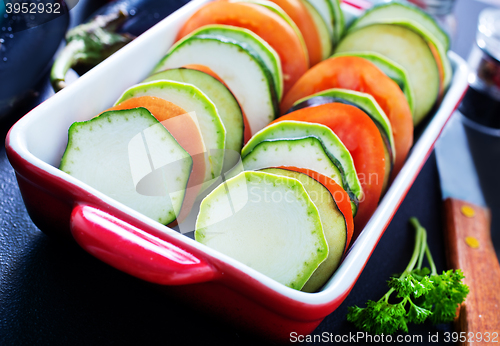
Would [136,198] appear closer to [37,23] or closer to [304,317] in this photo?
[304,317]

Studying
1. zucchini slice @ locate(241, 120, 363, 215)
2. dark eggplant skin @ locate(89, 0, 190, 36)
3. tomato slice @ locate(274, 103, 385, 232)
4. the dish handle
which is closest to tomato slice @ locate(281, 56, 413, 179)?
tomato slice @ locate(274, 103, 385, 232)

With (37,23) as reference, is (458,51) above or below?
below

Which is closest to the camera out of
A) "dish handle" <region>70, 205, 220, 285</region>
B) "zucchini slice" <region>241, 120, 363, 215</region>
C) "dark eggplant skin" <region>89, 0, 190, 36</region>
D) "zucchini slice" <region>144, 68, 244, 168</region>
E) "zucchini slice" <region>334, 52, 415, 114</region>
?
"dish handle" <region>70, 205, 220, 285</region>

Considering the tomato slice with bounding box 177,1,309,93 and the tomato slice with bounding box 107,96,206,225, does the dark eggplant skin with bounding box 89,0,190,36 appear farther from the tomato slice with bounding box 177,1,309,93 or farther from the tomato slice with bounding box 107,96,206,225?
the tomato slice with bounding box 107,96,206,225

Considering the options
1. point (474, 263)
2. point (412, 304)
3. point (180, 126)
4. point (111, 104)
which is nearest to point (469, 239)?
point (474, 263)

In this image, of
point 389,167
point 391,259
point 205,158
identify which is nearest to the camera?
point 205,158

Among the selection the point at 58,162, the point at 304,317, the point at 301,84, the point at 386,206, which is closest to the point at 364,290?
the point at 386,206

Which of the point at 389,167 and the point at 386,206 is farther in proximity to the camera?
the point at 389,167

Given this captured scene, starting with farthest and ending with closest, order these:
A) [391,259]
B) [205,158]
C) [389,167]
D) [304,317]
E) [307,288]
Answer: [391,259] → [389,167] → [205,158] → [307,288] → [304,317]
